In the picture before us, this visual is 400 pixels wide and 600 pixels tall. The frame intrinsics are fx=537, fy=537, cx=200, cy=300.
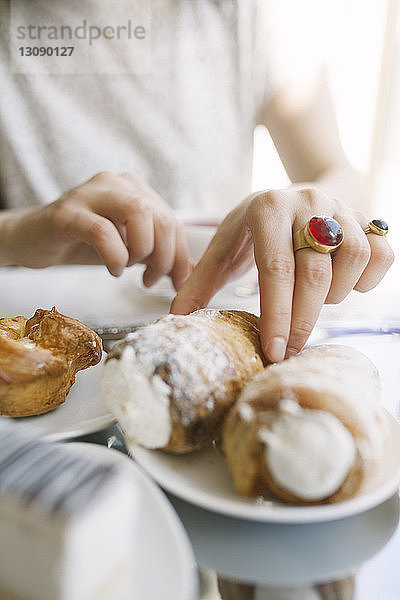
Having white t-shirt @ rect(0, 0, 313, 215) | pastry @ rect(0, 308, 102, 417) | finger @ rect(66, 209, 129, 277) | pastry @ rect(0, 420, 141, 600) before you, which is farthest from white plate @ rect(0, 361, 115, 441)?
white t-shirt @ rect(0, 0, 313, 215)

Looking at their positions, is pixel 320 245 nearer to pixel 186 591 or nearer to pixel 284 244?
pixel 284 244

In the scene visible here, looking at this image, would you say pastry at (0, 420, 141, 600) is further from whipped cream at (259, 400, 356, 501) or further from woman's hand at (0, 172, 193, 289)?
woman's hand at (0, 172, 193, 289)

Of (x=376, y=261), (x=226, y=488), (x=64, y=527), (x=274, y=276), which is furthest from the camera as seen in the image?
(x=376, y=261)

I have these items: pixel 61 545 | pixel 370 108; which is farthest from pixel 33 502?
pixel 370 108

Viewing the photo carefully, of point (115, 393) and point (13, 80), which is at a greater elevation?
point (13, 80)

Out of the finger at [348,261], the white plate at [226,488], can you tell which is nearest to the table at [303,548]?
the white plate at [226,488]

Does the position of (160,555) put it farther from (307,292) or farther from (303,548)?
(307,292)

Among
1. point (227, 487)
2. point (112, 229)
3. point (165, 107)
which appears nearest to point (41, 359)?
point (227, 487)
